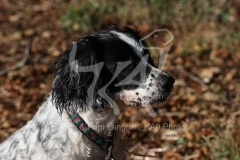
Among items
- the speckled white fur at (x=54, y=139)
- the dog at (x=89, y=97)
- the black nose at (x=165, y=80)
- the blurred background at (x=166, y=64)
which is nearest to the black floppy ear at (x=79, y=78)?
the dog at (x=89, y=97)

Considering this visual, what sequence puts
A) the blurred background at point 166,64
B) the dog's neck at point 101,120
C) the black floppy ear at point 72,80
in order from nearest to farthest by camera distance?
the black floppy ear at point 72,80, the dog's neck at point 101,120, the blurred background at point 166,64

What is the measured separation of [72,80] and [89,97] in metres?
0.20

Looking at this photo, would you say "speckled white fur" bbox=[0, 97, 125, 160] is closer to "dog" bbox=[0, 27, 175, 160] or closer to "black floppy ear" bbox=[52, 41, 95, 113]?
"dog" bbox=[0, 27, 175, 160]

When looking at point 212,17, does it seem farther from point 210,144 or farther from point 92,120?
point 92,120

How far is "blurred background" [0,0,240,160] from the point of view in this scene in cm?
519

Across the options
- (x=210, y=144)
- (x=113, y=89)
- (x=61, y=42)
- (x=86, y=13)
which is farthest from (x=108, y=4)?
(x=113, y=89)

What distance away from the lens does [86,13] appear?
25.7 feet

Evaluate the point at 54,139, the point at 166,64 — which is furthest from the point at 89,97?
the point at 166,64

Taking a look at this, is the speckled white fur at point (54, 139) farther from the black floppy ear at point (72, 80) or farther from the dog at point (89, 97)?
the black floppy ear at point (72, 80)

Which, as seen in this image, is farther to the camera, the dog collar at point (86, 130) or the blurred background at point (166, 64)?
the blurred background at point (166, 64)

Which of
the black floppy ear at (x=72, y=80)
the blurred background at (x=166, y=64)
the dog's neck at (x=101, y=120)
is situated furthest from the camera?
the blurred background at (x=166, y=64)

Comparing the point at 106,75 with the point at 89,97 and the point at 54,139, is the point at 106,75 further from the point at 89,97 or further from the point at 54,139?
the point at 54,139

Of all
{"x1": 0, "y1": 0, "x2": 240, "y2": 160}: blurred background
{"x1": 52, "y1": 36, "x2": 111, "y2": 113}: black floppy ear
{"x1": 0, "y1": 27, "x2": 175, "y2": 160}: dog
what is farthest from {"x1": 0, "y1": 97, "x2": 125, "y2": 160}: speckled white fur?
{"x1": 0, "y1": 0, "x2": 240, "y2": 160}: blurred background

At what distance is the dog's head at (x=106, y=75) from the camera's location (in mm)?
3539
